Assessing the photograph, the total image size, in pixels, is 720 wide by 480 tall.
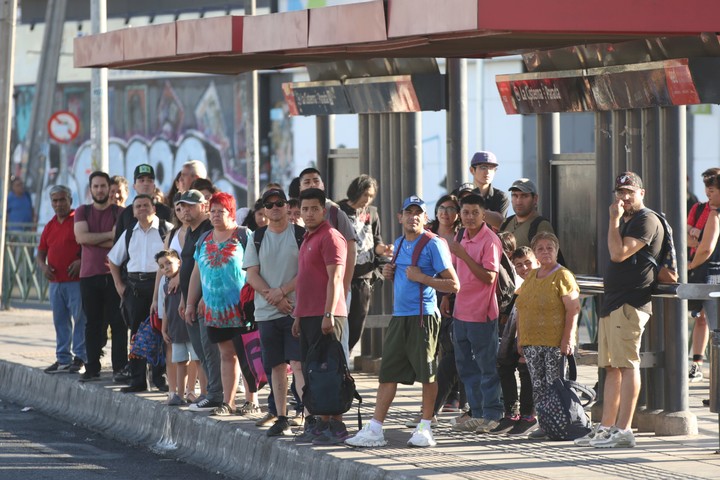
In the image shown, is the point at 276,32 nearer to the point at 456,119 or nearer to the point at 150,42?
the point at 150,42

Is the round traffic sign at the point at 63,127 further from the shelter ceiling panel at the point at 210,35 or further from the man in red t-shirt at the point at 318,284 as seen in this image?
the man in red t-shirt at the point at 318,284

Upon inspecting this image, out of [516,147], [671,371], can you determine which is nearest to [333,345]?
[671,371]

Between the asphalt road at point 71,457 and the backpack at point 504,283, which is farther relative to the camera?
the backpack at point 504,283

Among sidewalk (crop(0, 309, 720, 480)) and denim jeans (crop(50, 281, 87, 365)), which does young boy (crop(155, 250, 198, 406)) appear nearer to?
sidewalk (crop(0, 309, 720, 480))

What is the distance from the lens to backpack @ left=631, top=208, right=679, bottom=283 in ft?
31.6

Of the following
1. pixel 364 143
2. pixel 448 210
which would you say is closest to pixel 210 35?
pixel 364 143

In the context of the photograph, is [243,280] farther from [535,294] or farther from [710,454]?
[710,454]

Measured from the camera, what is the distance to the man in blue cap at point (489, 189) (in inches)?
449

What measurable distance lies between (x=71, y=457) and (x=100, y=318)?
8.79 feet

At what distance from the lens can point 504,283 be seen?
10547 millimetres

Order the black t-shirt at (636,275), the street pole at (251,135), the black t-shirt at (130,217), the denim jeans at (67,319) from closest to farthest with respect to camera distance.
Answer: the black t-shirt at (636,275)
the black t-shirt at (130,217)
the denim jeans at (67,319)
the street pole at (251,135)

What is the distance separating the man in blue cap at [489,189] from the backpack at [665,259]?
6.14 feet

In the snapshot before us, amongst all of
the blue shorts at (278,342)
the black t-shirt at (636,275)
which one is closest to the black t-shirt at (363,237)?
the blue shorts at (278,342)

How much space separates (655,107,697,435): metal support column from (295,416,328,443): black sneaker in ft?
7.29
